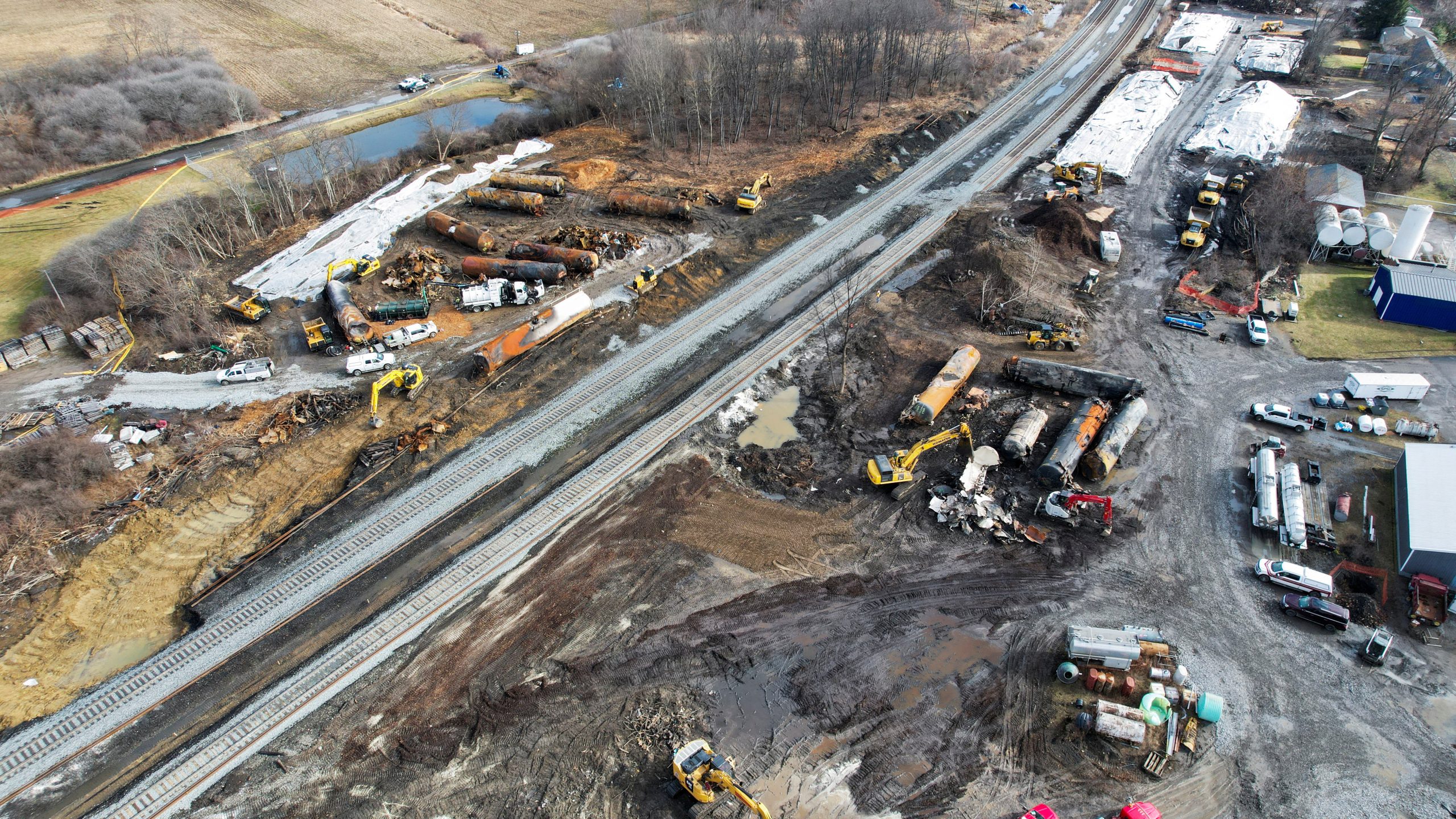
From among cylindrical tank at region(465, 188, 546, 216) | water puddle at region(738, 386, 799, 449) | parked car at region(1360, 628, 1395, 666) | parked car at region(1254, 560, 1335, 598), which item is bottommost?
parked car at region(1360, 628, 1395, 666)

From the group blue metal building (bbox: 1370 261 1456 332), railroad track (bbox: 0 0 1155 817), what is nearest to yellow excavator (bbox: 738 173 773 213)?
railroad track (bbox: 0 0 1155 817)

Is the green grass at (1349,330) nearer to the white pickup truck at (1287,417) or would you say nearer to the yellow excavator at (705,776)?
the white pickup truck at (1287,417)

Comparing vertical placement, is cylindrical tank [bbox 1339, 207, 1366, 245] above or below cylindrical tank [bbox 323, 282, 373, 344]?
above

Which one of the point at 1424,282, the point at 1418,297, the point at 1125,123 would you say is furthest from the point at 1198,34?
the point at 1418,297

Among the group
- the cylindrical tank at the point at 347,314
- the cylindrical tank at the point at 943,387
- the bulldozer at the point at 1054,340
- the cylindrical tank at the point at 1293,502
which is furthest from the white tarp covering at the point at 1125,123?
the cylindrical tank at the point at 347,314

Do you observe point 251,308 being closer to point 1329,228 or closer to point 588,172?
point 588,172

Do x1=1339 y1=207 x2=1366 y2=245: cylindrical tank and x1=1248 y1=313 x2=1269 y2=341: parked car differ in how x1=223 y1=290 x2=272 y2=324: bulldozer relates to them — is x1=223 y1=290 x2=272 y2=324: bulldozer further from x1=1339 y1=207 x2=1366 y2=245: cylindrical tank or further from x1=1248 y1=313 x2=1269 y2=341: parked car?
x1=1339 y1=207 x2=1366 y2=245: cylindrical tank

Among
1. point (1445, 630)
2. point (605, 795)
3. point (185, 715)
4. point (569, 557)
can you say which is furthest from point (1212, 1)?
point (185, 715)
